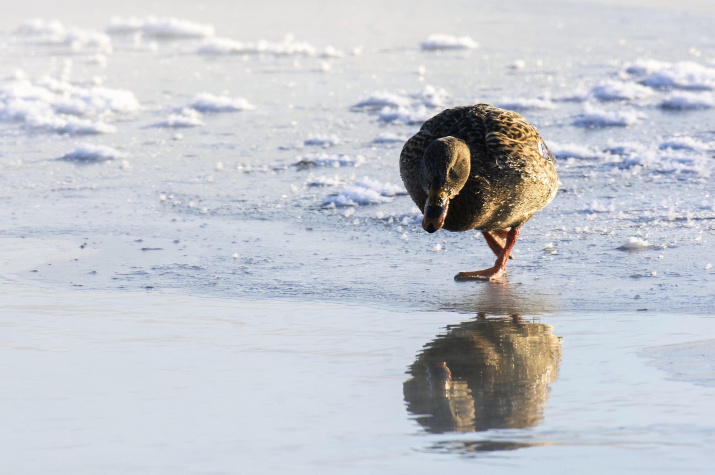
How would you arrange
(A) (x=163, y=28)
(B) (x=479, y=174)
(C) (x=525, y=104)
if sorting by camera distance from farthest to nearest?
(A) (x=163, y=28)
(C) (x=525, y=104)
(B) (x=479, y=174)

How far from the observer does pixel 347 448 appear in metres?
3.12

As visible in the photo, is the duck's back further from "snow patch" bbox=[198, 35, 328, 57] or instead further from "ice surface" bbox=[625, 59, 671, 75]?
"snow patch" bbox=[198, 35, 328, 57]

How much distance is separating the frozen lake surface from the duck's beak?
1.26ft

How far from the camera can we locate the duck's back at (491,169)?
5285 millimetres

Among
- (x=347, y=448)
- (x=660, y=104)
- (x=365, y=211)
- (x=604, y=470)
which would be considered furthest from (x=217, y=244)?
(x=660, y=104)

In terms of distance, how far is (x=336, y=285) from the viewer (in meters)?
5.11

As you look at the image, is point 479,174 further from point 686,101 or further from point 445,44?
point 445,44

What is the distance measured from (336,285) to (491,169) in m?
1.11

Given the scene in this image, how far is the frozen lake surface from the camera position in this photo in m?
3.22

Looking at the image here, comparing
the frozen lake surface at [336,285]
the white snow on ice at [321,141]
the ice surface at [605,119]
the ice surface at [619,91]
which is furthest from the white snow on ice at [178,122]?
the ice surface at [619,91]

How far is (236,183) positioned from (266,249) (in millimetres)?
1714

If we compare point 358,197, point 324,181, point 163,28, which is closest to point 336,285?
point 358,197

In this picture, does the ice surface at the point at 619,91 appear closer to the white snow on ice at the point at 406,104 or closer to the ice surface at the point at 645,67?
the ice surface at the point at 645,67

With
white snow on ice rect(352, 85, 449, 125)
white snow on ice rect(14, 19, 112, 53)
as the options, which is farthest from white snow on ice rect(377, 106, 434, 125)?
white snow on ice rect(14, 19, 112, 53)
